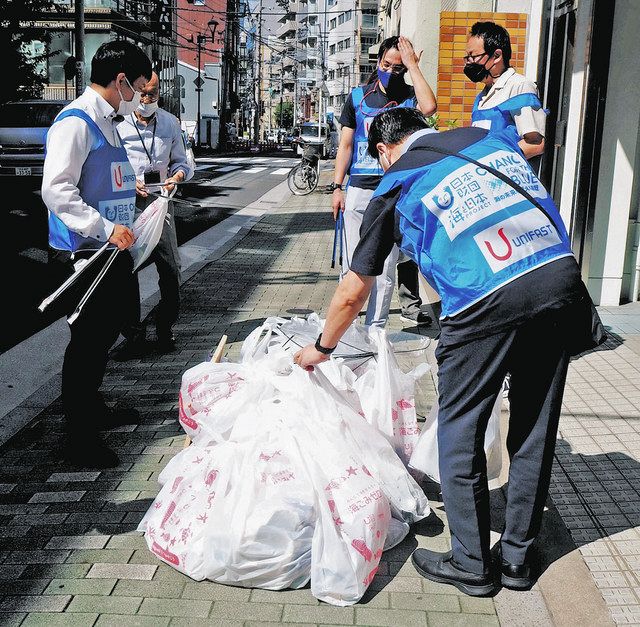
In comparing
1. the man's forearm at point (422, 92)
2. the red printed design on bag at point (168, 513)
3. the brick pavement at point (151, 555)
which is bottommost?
the brick pavement at point (151, 555)

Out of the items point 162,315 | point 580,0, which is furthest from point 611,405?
point 580,0

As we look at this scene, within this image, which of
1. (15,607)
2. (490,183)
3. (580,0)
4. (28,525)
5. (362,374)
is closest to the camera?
(490,183)

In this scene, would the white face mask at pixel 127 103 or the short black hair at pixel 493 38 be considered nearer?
the white face mask at pixel 127 103

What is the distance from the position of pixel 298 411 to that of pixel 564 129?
4.83 meters

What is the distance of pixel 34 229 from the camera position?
12203 millimetres

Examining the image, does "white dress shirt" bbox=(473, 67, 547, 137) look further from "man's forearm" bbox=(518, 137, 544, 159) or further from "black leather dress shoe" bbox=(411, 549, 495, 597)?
"black leather dress shoe" bbox=(411, 549, 495, 597)

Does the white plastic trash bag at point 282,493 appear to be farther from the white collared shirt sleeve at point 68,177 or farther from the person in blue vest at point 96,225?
the white collared shirt sleeve at point 68,177

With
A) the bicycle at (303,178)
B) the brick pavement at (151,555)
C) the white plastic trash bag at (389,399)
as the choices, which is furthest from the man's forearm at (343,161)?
the bicycle at (303,178)

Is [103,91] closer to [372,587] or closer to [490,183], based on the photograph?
[490,183]

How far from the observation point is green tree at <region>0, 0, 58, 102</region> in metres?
22.1

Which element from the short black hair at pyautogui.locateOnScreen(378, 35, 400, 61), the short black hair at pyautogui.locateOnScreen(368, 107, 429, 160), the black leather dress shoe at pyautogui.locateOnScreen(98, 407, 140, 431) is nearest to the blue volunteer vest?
the short black hair at pyautogui.locateOnScreen(368, 107, 429, 160)

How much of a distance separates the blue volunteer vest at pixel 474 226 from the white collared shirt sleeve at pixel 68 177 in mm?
1660

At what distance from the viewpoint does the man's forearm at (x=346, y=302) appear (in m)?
2.86

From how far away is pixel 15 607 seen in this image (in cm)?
Result: 277
